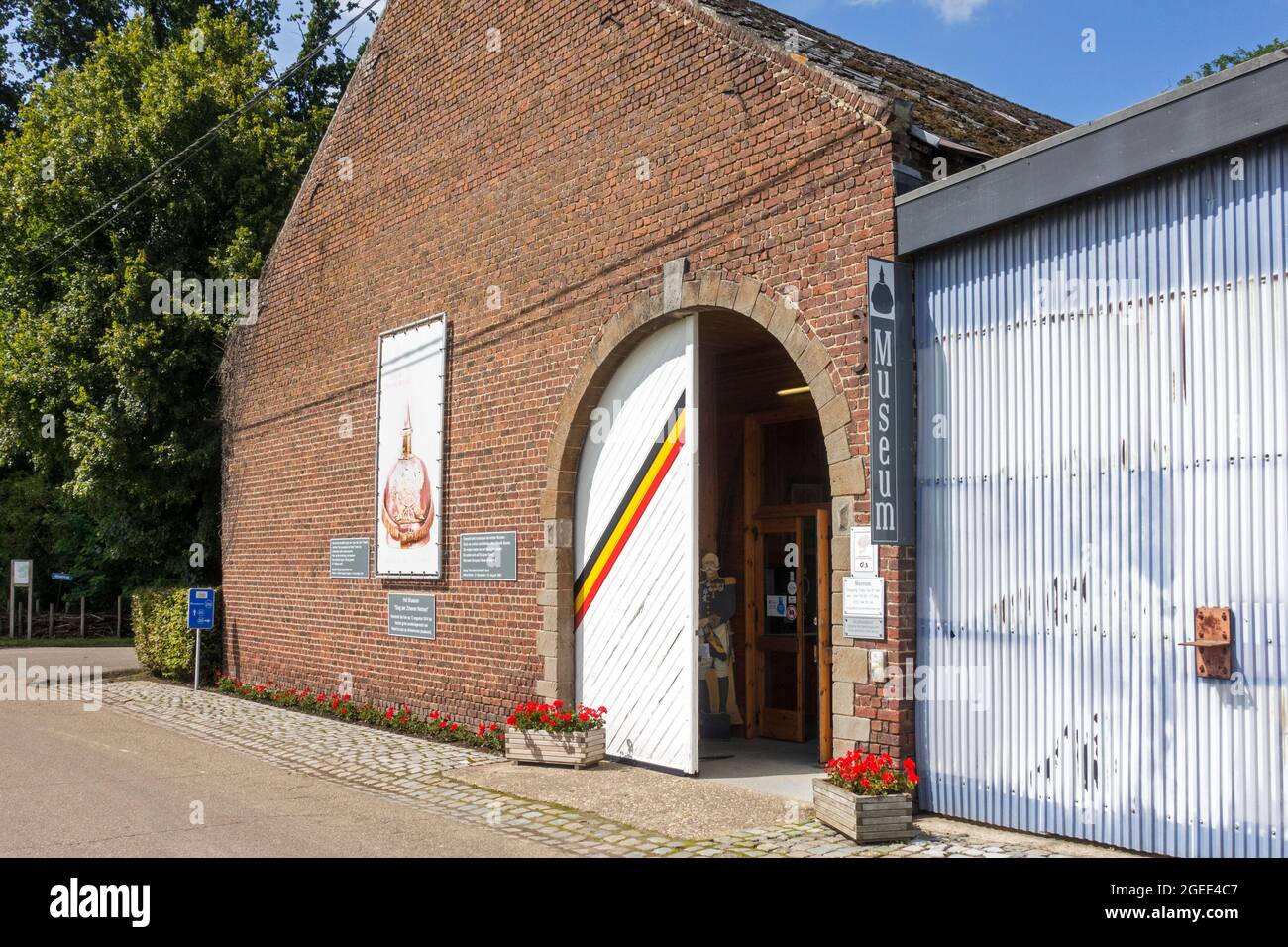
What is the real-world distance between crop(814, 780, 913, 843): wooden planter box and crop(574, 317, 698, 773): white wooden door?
2580mm

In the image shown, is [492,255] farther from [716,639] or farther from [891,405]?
[891,405]

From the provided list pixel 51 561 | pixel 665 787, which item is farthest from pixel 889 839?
pixel 51 561

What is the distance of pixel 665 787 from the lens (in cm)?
925

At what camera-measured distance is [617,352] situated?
10.7 metres

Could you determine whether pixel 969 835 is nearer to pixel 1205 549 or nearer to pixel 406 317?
pixel 1205 549

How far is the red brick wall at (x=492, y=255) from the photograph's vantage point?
8.89 meters

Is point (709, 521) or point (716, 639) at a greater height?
point (709, 521)

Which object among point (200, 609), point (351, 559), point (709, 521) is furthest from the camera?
point (200, 609)

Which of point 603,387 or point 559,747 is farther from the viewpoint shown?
point 603,387

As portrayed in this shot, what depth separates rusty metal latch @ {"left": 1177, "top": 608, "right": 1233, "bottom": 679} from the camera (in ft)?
20.6

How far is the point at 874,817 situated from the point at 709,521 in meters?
5.63

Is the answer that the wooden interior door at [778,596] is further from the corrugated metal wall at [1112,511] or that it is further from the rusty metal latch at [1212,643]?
the rusty metal latch at [1212,643]

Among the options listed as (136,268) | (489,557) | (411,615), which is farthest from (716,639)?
(136,268)

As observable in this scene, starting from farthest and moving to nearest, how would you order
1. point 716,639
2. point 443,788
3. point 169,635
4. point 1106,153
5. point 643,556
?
point 169,635 → point 716,639 → point 643,556 → point 443,788 → point 1106,153
